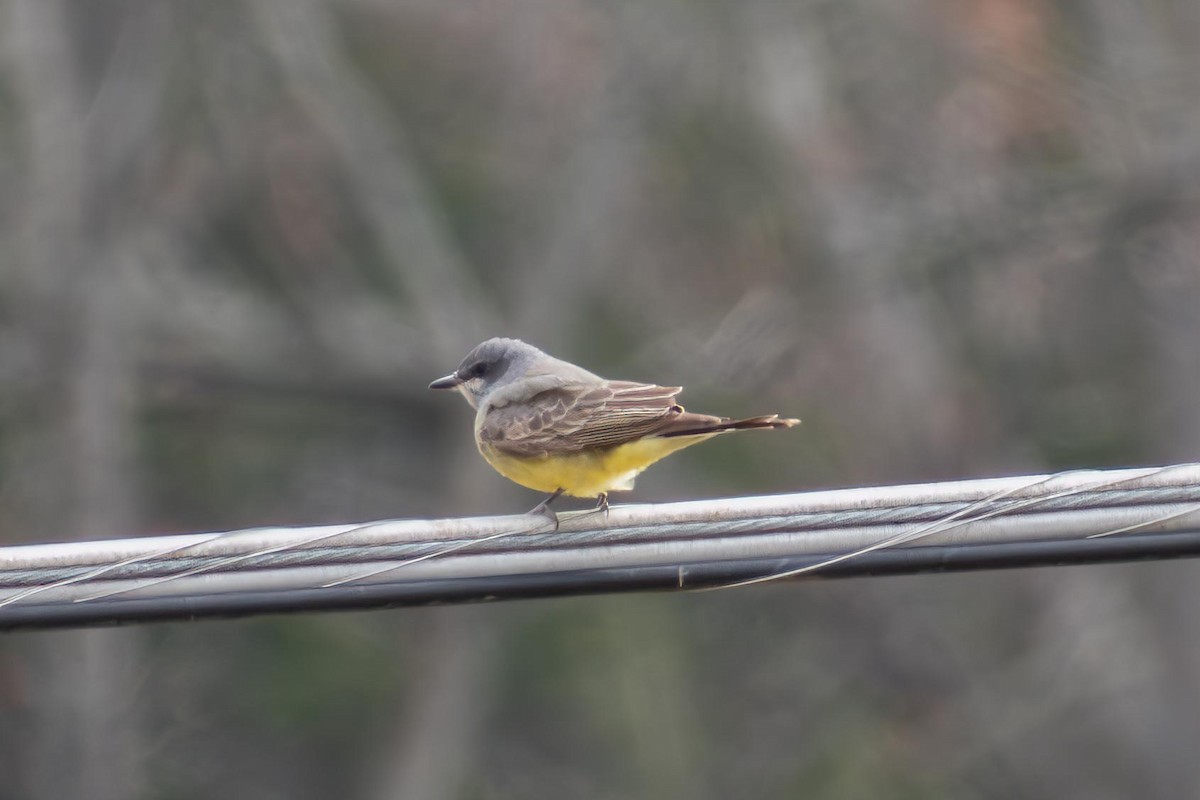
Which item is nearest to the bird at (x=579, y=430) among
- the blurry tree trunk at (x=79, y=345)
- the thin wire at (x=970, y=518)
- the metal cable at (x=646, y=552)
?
the metal cable at (x=646, y=552)

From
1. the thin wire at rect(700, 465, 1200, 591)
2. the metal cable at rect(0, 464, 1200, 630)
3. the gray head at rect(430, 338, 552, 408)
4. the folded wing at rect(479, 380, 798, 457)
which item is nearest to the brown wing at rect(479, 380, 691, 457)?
the folded wing at rect(479, 380, 798, 457)

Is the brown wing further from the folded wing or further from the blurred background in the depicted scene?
the blurred background

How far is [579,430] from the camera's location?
6.53 meters

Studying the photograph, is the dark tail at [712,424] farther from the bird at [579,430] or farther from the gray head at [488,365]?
the gray head at [488,365]

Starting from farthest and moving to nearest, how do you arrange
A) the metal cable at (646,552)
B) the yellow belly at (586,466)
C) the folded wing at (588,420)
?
the yellow belly at (586,466) → the folded wing at (588,420) → the metal cable at (646,552)

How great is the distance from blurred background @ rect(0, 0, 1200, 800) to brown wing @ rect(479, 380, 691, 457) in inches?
Result: 323

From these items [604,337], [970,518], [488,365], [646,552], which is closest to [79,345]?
[604,337]

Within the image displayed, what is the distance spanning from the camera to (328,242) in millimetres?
19078

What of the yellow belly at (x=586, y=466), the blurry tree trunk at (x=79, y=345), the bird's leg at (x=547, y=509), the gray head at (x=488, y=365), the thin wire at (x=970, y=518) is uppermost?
the blurry tree trunk at (x=79, y=345)

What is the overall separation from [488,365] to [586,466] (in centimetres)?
137

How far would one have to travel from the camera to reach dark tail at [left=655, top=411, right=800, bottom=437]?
5.30 m

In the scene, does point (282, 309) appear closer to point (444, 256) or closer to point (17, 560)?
point (444, 256)

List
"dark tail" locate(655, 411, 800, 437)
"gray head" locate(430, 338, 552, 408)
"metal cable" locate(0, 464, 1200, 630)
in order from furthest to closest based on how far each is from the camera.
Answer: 1. "gray head" locate(430, 338, 552, 408)
2. "dark tail" locate(655, 411, 800, 437)
3. "metal cable" locate(0, 464, 1200, 630)

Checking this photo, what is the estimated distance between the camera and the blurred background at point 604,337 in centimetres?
1552
